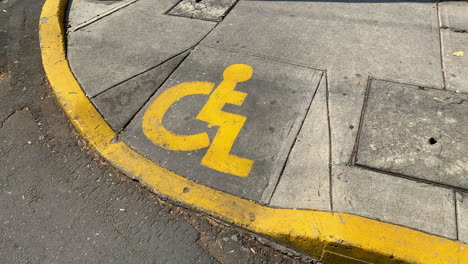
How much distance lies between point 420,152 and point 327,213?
105 cm

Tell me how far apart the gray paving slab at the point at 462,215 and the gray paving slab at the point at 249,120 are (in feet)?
4.43

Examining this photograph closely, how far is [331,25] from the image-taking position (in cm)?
474

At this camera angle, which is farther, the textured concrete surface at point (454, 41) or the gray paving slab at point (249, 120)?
the textured concrete surface at point (454, 41)

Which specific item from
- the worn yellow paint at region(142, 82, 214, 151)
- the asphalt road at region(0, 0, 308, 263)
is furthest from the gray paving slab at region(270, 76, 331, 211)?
the worn yellow paint at region(142, 82, 214, 151)

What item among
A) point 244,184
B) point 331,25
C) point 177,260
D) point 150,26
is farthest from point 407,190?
point 150,26

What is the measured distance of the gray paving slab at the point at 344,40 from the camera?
382 cm

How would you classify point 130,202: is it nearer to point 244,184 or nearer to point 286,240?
point 244,184

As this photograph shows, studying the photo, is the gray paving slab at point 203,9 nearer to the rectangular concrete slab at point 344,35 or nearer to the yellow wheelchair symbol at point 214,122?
the rectangular concrete slab at point 344,35

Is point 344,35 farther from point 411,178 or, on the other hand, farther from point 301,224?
point 301,224

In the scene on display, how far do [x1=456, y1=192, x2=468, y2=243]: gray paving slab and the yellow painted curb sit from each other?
0.09 m

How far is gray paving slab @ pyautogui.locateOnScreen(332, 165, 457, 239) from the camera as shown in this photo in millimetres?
2705

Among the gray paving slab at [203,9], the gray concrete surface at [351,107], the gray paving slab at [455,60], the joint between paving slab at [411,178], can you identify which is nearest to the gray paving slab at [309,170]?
the gray concrete surface at [351,107]

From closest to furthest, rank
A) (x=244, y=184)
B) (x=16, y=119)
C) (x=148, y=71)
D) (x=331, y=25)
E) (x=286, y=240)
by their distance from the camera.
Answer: (x=286, y=240), (x=244, y=184), (x=16, y=119), (x=148, y=71), (x=331, y=25)

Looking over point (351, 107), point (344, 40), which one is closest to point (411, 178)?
point (351, 107)
